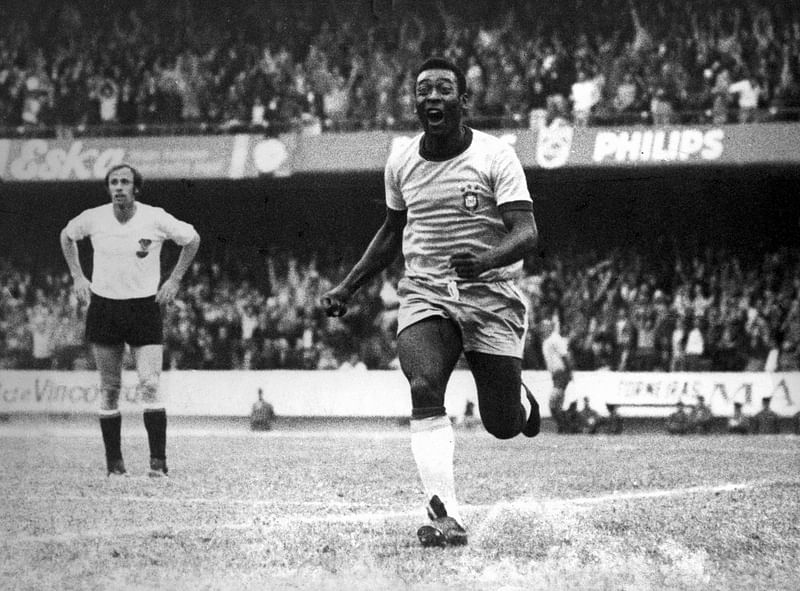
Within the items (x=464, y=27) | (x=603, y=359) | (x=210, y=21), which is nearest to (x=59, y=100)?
(x=210, y=21)

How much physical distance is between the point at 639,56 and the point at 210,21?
5392 mm

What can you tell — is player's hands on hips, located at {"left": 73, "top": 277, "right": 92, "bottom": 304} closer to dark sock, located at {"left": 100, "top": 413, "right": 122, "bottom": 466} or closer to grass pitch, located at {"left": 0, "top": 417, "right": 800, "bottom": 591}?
dark sock, located at {"left": 100, "top": 413, "right": 122, "bottom": 466}

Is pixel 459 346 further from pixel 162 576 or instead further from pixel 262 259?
pixel 262 259

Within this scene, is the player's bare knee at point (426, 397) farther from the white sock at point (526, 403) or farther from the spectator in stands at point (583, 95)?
the spectator in stands at point (583, 95)

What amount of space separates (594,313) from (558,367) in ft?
2.35

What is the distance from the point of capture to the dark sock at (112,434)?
6.77 metres

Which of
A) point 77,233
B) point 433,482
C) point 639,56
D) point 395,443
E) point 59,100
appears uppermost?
point 639,56

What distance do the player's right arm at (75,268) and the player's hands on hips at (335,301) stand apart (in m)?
2.51

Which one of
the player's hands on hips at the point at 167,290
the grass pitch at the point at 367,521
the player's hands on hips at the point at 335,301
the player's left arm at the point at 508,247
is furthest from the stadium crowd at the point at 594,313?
the player's left arm at the point at 508,247

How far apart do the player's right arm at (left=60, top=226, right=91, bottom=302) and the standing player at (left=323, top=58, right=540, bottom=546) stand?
250cm

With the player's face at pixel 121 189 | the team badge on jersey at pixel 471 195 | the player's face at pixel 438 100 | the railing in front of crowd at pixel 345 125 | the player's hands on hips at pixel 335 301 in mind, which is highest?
the railing in front of crowd at pixel 345 125

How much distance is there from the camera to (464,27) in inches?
544

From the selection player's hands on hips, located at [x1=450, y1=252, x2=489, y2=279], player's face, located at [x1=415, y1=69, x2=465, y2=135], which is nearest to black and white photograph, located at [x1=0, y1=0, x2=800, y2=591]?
player's face, located at [x1=415, y1=69, x2=465, y2=135]

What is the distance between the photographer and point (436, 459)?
4289 mm
